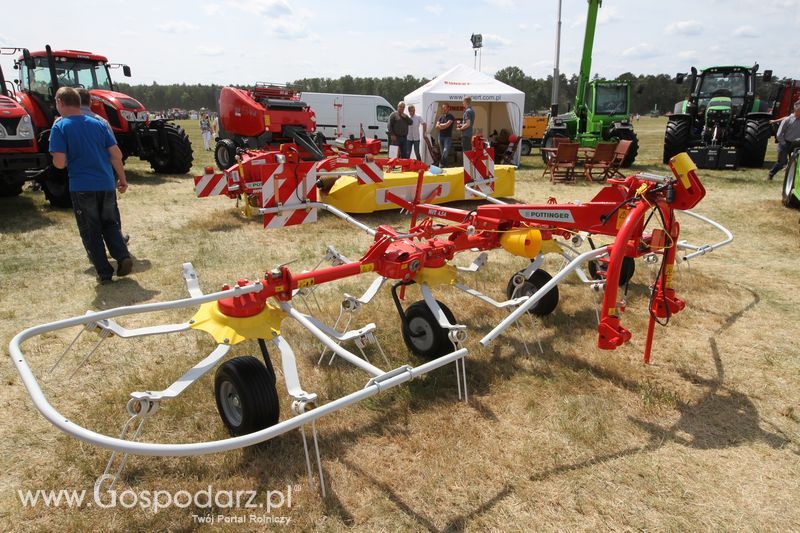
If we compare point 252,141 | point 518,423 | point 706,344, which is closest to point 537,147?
point 252,141

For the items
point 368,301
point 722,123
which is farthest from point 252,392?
point 722,123

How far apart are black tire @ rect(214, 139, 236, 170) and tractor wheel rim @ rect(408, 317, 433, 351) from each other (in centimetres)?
963

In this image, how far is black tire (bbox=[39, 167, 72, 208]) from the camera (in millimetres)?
8588

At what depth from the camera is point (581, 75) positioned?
55.8 ft

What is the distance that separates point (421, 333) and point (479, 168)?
15.0ft

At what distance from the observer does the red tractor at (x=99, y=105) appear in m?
10.7

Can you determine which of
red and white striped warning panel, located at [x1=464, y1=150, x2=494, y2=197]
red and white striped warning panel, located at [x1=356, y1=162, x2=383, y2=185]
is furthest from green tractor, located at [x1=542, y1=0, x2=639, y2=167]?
red and white striped warning panel, located at [x1=356, y1=162, x2=383, y2=185]

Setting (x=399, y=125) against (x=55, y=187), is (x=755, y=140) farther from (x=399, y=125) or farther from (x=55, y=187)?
(x=55, y=187)

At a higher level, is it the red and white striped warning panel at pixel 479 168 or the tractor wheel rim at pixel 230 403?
the red and white striped warning panel at pixel 479 168

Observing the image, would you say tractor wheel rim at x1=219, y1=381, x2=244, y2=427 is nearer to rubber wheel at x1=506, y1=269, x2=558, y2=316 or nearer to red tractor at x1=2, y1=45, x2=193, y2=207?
rubber wheel at x1=506, y1=269, x2=558, y2=316

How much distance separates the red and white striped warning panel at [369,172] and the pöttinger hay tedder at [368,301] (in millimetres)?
2550

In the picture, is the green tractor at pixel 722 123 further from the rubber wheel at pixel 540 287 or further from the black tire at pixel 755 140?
the rubber wheel at pixel 540 287

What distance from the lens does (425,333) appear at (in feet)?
12.6
